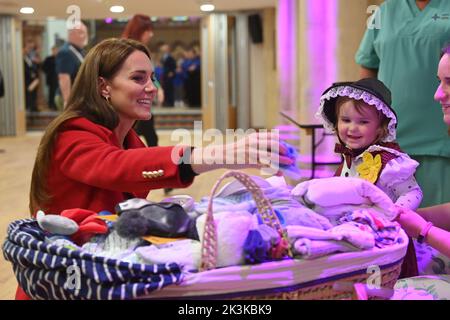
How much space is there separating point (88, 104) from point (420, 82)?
48.7 inches

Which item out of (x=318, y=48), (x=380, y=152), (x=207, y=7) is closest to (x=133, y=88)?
(x=380, y=152)

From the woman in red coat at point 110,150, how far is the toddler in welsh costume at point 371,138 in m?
0.56

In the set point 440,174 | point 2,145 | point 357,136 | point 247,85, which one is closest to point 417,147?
point 440,174

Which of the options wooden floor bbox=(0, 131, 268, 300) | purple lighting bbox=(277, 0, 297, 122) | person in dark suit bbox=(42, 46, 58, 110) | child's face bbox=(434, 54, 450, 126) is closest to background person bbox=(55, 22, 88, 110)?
wooden floor bbox=(0, 131, 268, 300)

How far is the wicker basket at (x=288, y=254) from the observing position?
1.05 meters

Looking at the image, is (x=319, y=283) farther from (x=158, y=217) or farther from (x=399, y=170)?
(x=399, y=170)

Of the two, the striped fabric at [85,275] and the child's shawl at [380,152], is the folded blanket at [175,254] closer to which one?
the striped fabric at [85,275]

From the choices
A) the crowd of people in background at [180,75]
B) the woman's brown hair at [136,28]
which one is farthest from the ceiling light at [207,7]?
the woman's brown hair at [136,28]

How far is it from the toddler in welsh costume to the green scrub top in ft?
1.53

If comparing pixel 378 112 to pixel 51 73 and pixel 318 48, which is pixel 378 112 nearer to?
pixel 318 48

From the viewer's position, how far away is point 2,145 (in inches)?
469

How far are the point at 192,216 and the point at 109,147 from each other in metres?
0.35

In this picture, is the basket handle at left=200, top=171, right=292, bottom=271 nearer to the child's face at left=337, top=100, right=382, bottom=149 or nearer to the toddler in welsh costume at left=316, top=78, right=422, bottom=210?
the toddler in welsh costume at left=316, top=78, right=422, bottom=210

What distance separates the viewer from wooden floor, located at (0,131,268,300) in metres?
3.58
